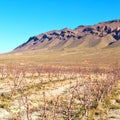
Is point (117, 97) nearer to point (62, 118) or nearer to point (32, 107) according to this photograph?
point (32, 107)

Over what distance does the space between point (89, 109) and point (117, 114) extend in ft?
6.59

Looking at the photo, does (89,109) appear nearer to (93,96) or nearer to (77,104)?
(77,104)

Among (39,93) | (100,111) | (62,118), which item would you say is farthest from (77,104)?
(39,93)

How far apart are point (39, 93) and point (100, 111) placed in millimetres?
14073

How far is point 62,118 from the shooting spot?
22.6 m

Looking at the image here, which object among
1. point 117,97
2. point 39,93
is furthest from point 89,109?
point 39,93

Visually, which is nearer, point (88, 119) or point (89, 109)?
point (88, 119)

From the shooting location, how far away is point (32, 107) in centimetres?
2764

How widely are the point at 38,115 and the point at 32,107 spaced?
3.66 meters

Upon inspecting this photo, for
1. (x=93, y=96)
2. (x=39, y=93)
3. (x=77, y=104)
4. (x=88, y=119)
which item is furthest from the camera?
(x=39, y=93)

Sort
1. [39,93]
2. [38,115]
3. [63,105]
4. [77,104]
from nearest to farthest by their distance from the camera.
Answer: [38,115] < [63,105] < [77,104] < [39,93]

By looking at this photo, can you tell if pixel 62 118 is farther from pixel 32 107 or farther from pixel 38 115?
pixel 32 107

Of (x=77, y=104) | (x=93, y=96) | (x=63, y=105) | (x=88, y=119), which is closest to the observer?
(x=88, y=119)

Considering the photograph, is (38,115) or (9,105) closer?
(38,115)
